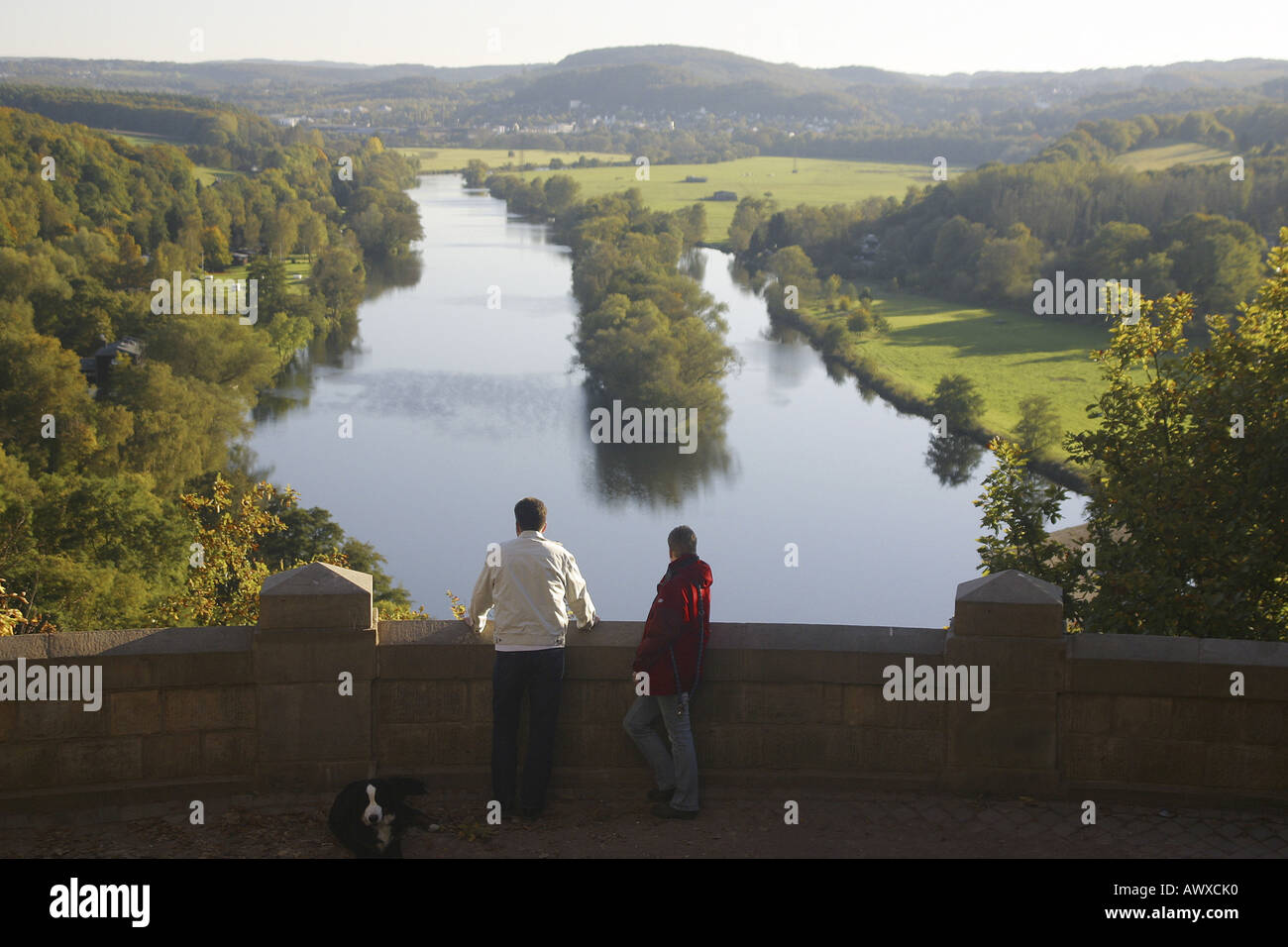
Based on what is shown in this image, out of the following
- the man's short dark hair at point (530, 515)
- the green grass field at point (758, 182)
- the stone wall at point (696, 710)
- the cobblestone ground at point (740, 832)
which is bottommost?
the cobblestone ground at point (740, 832)

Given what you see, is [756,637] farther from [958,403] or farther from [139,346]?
[139,346]

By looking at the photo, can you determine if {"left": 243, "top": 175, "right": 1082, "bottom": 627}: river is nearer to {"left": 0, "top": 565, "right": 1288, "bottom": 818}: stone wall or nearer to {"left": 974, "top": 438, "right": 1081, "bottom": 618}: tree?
{"left": 974, "top": 438, "right": 1081, "bottom": 618}: tree

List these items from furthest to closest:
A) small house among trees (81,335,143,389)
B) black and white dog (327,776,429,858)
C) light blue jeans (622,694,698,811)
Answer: small house among trees (81,335,143,389)
light blue jeans (622,694,698,811)
black and white dog (327,776,429,858)

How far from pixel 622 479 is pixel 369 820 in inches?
1621

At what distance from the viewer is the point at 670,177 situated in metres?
173

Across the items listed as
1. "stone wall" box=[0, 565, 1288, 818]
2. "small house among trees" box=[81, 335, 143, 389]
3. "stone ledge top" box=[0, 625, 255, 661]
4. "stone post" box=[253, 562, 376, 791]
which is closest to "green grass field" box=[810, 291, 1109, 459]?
"small house among trees" box=[81, 335, 143, 389]

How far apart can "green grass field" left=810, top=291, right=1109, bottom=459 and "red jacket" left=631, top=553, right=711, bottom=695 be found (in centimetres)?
4668

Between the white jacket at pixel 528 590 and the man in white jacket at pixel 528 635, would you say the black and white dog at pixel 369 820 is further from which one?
the white jacket at pixel 528 590

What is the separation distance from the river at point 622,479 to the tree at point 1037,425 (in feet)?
7.98

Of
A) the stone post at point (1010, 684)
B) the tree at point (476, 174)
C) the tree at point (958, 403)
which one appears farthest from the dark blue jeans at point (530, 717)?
the tree at point (476, 174)

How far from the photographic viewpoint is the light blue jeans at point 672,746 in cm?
679

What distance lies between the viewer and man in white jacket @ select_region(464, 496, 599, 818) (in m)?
6.68

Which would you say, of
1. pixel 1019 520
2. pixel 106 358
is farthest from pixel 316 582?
pixel 106 358

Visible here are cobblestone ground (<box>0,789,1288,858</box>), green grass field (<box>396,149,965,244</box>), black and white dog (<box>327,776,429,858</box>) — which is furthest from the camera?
green grass field (<box>396,149,965,244</box>)
